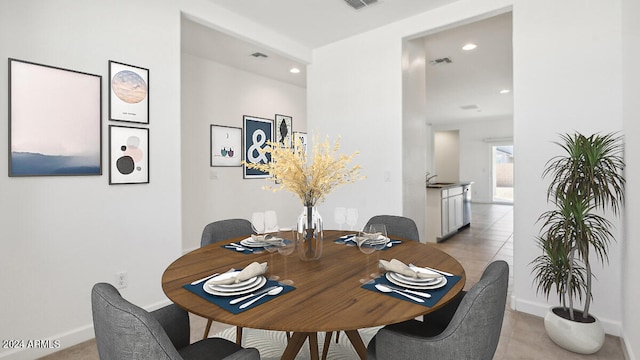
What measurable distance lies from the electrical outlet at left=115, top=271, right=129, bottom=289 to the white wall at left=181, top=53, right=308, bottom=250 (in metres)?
1.82

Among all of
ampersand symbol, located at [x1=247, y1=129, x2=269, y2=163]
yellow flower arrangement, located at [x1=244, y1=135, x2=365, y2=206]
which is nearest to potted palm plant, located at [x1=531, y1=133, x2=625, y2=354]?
yellow flower arrangement, located at [x1=244, y1=135, x2=365, y2=206]

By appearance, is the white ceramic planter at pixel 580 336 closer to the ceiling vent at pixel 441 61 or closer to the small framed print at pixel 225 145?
the ceiling vent at pixel 441 61

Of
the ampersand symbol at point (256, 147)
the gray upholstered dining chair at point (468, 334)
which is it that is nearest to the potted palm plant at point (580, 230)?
the gray upholstered dining chair at point (468, 334)

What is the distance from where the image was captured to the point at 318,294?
123 centimetres

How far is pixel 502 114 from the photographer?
9.57 m

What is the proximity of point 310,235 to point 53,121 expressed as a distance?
75.1 inches

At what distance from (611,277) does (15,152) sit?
4159 mm

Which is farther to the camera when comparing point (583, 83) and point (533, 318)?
point (533, 318)

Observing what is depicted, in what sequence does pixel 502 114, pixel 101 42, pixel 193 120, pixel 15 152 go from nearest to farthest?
1. pixel 15 152
2. pixel 101 42
3. pixel 193 120
4. pixel 502 114

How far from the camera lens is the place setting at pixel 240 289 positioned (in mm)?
1150

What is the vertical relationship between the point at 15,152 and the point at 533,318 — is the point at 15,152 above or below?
above

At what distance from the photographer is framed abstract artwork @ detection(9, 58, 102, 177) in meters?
2.03

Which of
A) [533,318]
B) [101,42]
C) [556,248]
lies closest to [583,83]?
[556,248]

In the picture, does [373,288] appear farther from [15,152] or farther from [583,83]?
[583,83]
